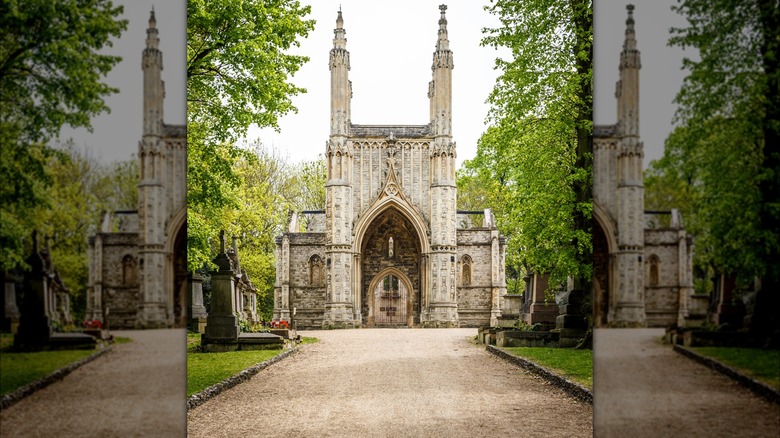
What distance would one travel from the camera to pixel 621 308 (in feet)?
9.57

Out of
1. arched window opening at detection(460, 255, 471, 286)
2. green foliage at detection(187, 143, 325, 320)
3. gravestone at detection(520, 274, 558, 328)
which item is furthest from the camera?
arched window opening at detection(460, 255, 471, 286)

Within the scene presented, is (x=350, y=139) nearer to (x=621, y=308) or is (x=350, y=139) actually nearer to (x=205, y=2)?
(x=205, y=2)

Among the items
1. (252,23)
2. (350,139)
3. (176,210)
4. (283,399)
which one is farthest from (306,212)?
(176,210)

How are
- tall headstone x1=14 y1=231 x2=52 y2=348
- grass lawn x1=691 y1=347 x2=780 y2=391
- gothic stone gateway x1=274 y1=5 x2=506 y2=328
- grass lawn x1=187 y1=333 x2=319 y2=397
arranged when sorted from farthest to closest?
gothic stone gateway x1=274 y1=5 x2=506 y2=328 → grass lawn x1=187 y1=333 x2=319 y2=397 → tall headstone x1=14 y1=231 x2=52 y2=348 → grass lawn x1=691 y1=347 x2=780 y2=391

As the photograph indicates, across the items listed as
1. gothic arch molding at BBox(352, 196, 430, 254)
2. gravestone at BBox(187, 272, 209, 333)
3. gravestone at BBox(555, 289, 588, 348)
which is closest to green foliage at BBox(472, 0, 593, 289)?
gravestone at BBox(555, 289, 588, 348)

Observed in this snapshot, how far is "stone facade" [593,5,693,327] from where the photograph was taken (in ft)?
9.11

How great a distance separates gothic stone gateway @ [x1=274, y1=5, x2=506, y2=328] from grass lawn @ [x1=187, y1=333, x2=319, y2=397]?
26.3m

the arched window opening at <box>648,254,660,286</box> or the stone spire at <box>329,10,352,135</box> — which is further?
the stone spire at <box>329,10,352,135</box>

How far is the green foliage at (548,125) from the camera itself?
13695 millimetres

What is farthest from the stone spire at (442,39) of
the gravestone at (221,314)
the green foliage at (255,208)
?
the gravestone at (221,314)

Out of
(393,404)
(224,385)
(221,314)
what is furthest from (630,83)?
(221,314)

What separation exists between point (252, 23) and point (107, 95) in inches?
506

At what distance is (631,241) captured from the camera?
9.47 ft

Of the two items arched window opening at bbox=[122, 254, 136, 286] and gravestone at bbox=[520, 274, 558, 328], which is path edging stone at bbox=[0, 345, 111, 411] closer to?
arched window opening at bbox=[122, 254, 136, 286]
